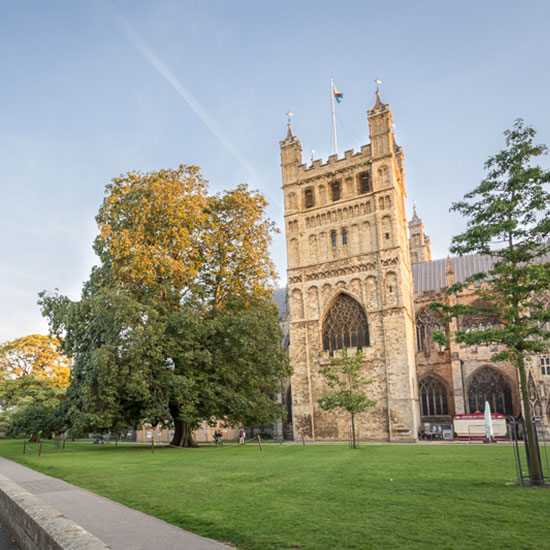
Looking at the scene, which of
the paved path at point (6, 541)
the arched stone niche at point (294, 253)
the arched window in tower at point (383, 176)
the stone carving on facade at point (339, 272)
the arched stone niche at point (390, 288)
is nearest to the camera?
the paved path at point (6, 541)

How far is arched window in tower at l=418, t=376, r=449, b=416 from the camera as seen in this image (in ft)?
122

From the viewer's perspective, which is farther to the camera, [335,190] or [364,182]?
[335,190]

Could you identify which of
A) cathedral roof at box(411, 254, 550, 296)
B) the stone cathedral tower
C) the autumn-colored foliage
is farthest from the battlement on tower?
the autumn-colored foliage

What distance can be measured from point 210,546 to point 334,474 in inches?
274

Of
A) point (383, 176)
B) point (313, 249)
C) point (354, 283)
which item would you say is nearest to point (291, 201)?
point (313, 249)

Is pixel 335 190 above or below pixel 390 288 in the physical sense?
above

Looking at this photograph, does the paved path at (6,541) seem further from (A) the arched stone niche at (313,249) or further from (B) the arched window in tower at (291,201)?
(B) the arched window in tower at (291,201)

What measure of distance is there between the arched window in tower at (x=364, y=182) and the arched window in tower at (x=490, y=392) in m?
16.2

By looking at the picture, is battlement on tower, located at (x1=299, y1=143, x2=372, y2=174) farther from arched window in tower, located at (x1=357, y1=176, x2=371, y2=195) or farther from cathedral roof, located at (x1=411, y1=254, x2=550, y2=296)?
cathedral roof, located at (x1=411, y1=254, x2=550, y2=296)

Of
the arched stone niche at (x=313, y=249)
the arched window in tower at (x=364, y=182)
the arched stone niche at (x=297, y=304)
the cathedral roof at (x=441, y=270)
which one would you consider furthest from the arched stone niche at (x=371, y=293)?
the cathedral roof at (x=441, y=270)

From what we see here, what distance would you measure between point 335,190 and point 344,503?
31.4 meters

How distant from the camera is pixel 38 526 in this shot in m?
5.91

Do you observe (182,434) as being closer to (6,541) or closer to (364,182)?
(6,541)

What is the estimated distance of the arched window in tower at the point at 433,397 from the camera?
37094 mm
